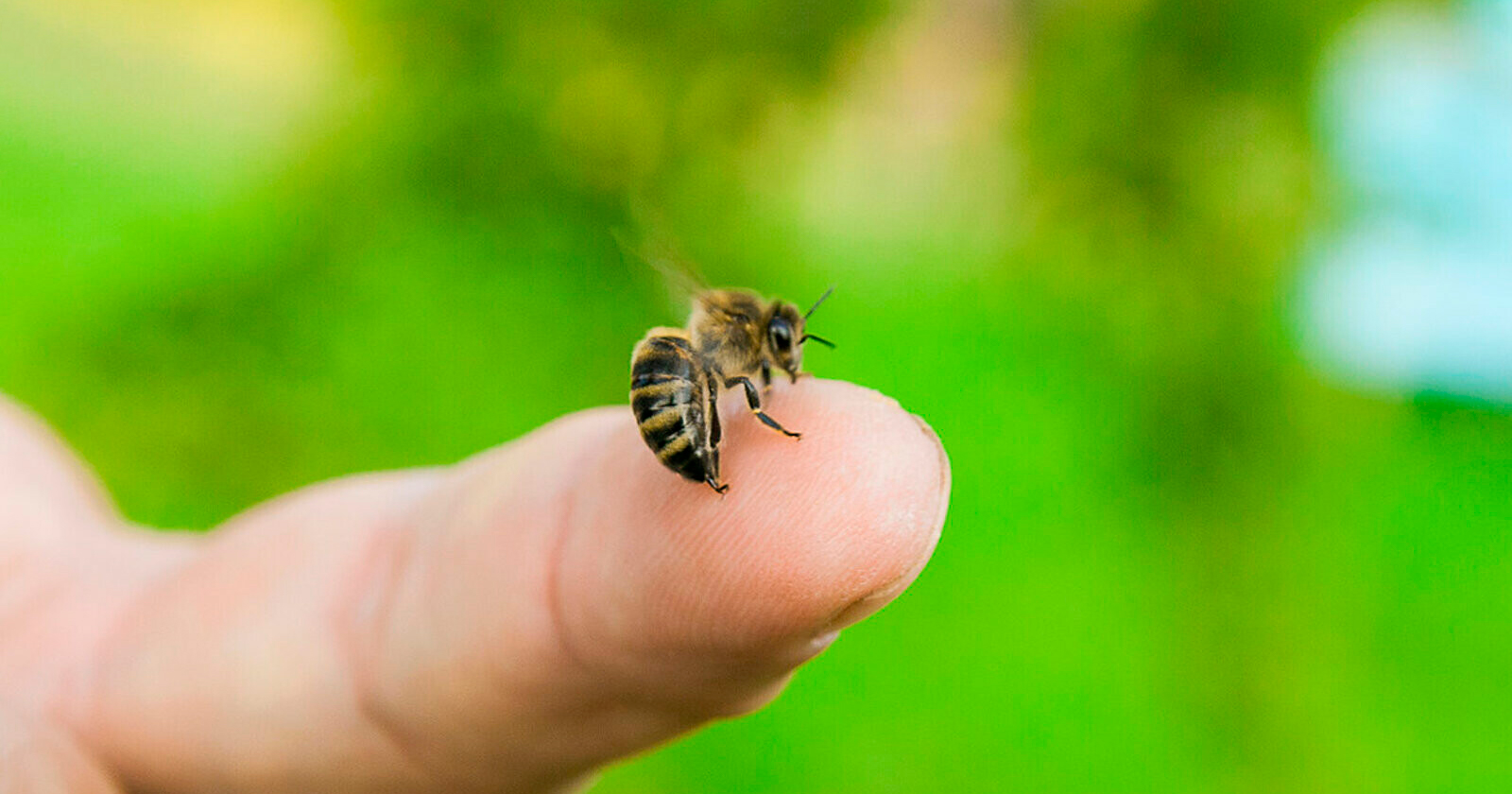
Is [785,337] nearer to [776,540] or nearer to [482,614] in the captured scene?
[776,540]

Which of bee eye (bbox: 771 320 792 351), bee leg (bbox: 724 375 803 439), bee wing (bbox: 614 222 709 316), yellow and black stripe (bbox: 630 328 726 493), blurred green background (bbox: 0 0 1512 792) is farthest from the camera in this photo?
blurred green background (bbox: 0 0 1512 792)

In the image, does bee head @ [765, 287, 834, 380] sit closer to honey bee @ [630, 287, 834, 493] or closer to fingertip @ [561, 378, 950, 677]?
honey bee @ [630, 287, 834, 493]

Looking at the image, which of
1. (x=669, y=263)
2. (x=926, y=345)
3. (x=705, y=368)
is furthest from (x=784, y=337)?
(x=926, y=345)

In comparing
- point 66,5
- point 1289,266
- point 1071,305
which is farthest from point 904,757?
point 66,5

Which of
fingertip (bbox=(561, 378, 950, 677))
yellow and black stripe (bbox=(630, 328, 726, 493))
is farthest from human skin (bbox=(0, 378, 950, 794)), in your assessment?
yellow and black stripe (bbox=(630, 328, 726, 493))

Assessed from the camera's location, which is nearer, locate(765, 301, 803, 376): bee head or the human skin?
the human skin

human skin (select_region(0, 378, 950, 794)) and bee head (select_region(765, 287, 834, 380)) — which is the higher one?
bee head (select_region(765, 287, 834, 380))

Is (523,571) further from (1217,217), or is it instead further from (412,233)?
(1217,217)
